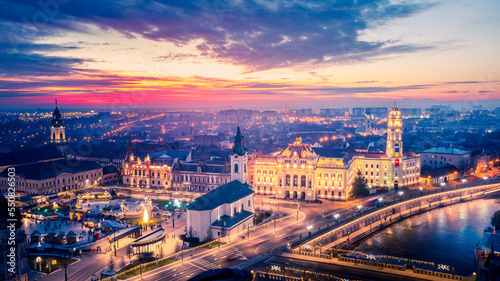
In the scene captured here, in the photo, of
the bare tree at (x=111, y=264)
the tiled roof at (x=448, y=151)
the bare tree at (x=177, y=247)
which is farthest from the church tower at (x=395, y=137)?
the bare tree at (x=111, y=264)

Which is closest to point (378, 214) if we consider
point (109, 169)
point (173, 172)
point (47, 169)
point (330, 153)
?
point (330, 153)

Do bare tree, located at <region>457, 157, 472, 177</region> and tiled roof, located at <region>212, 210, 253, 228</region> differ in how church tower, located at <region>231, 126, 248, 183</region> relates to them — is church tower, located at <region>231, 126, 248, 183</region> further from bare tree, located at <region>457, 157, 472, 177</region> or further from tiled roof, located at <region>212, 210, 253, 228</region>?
bare tree, located at <region>457, 157, 472, 177</region>

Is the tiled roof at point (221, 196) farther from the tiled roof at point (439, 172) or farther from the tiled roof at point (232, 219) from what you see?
the tiled roof at point (439, 172)

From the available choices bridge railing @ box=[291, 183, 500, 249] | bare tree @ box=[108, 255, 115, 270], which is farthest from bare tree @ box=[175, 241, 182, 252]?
bridge railing @ box=[291, 183, 500, 249]

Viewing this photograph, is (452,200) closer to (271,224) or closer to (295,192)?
(295,192)

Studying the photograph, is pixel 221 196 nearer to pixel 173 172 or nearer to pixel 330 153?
pixel 330 153

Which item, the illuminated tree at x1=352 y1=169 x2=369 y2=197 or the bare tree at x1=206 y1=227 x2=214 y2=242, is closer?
the bare tree at x1=206 y1=227 x2=214 y2=242

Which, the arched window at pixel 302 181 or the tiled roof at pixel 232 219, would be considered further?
the arched window at pixel 302 181
